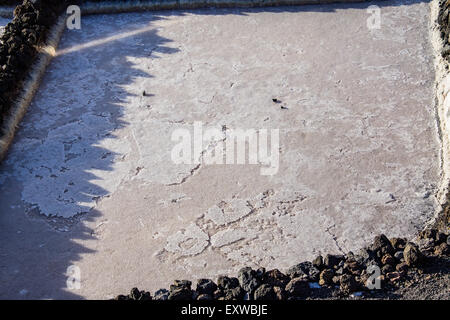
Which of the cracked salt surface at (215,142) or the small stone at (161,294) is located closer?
the small stone at (161,294)

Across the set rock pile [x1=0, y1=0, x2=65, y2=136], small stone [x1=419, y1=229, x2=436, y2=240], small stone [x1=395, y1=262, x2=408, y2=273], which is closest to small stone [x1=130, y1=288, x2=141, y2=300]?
small stone [x1=395, y1=262, x2=408, y2=273]

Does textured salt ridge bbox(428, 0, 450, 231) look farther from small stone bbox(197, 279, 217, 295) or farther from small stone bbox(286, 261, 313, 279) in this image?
small stone bbox(197, 279, 217, 295)

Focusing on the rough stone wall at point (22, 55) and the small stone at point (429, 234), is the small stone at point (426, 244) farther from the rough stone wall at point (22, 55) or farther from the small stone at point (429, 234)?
the rough stone wall at point (22, 55)

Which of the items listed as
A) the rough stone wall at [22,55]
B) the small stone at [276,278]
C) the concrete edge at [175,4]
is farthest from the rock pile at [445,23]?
the rough stone wall at [22,55]

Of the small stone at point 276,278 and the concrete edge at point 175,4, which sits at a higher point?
the concrete edge at point 175,4

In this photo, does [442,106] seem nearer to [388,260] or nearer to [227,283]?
[388,260]

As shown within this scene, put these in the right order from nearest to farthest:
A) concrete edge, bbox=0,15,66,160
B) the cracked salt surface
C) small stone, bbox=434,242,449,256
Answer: small stone, bbox=434,242,449,256, the cracked salt surface, concrete edge, bbox=0,15,66,160
